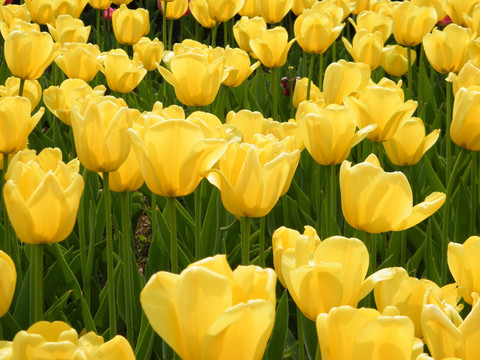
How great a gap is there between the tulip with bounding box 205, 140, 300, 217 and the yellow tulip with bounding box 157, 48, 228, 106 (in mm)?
727

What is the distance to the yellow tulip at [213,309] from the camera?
2.83 ft

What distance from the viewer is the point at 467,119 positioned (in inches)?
76.0

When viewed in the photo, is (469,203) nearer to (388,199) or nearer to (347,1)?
(388,199)

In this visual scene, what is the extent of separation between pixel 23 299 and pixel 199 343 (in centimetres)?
105

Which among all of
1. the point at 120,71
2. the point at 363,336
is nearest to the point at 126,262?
the point at 363,336

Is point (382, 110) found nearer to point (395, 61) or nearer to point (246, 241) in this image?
point (246, 241)

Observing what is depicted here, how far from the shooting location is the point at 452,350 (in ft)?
3.02

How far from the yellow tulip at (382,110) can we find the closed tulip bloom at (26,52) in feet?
3.24

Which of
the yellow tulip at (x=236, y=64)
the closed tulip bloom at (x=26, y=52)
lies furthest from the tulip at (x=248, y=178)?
the yellow tulip at (x=236, y=64)

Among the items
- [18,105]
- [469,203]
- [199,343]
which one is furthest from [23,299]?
[469,203]

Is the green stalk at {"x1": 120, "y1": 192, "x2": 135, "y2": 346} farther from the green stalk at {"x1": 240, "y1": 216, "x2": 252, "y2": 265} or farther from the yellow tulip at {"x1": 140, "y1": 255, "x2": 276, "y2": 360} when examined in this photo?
the yellow tulip at {"x1": 140, "y1": 255, "x2": 276, "y2": 360}

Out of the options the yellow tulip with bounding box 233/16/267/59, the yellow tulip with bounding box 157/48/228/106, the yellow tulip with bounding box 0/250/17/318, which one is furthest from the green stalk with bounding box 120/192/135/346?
the yellow tulip with bounding box 233/16/267/59

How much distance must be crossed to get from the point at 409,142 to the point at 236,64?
973 mm

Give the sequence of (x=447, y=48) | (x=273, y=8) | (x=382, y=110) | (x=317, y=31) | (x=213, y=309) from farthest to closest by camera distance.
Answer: (x=273, y=8) < (x=317, y=31) < (x=447, y=48) < (x=382, y=110) < (x=213, y=309)
